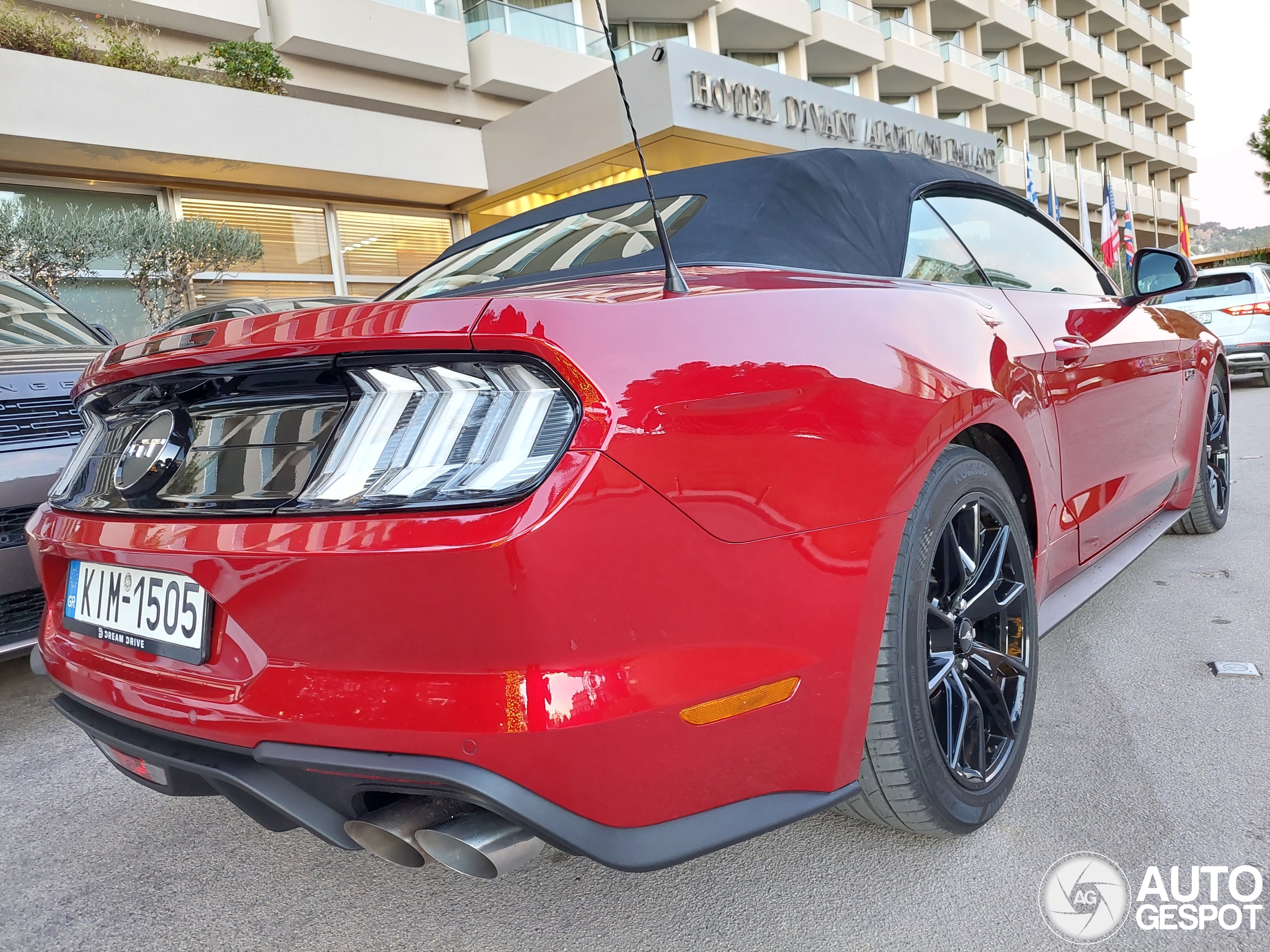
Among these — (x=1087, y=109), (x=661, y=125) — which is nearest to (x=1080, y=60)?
(x=1087, y=109)

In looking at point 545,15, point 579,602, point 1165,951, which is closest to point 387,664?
point 579,602

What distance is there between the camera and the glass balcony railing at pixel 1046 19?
103ft

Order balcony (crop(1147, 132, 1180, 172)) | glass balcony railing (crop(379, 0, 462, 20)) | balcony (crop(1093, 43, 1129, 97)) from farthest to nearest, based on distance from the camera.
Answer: balcony (crop(1147, 132, 1180, 172)), balcony (crop(1093, 43, 1129, 97)), glass balcony railing (crop(379, 0, 462, 20))

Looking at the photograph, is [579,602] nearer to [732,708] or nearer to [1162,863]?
[732,708]

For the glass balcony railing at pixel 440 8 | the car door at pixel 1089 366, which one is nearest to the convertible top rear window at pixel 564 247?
the car door at pixel 1089 366

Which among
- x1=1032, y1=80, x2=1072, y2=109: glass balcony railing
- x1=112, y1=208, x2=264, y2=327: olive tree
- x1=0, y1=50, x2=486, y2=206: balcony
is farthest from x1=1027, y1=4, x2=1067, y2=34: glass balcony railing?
x1=112, y1=208, x2=264, y2=327: olive tree

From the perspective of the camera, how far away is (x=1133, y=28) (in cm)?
3900

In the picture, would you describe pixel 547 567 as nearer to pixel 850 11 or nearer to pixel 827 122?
pixel 827 122

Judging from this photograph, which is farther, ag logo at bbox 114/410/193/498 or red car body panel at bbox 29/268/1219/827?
ag logo at bbox 114/410/193/498

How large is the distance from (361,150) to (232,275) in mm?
2562

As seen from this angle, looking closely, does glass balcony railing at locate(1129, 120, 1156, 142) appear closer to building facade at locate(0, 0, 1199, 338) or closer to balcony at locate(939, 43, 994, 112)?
balcony at locate(939, 43, 994, 112)

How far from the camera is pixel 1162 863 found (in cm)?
160

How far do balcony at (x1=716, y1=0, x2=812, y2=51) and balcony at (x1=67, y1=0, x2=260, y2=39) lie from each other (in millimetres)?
10264

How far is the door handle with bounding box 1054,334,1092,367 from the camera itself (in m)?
2.23
